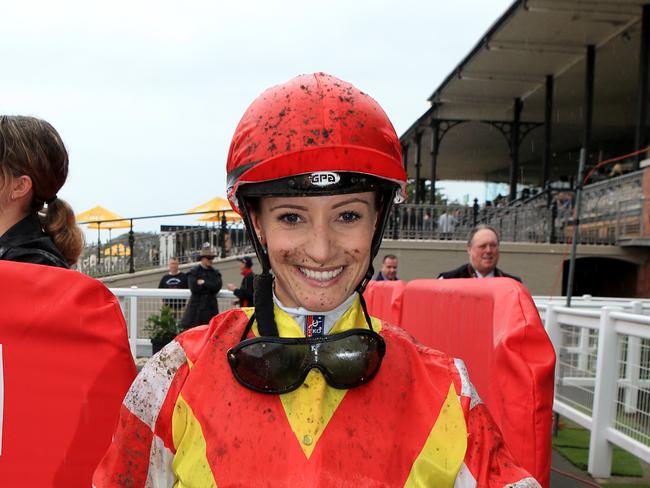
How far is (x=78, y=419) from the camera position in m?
1.77

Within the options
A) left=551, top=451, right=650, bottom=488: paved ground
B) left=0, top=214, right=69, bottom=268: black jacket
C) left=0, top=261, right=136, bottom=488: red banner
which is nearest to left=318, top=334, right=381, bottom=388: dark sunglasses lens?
left=0, top=261, right=136, bottom=488: red banner

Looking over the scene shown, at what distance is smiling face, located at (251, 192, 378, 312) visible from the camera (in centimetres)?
154

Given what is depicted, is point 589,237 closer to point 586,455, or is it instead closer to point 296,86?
point 586,455

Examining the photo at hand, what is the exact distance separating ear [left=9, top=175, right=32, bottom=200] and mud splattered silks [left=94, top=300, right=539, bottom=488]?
978mm

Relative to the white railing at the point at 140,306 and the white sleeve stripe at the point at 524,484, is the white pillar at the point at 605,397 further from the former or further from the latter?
the white railing at the point at 140,306

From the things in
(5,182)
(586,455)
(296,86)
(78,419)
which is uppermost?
Answer: (296,86)

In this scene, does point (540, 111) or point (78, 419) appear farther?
point (540, 111)

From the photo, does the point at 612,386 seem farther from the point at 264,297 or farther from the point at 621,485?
the point at 264,297

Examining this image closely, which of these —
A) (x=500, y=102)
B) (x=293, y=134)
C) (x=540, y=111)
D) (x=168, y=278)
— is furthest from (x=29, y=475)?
(x=540, y=111)

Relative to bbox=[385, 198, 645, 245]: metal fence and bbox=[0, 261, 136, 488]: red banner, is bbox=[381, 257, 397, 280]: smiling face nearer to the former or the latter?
bbox=[385, 198, 645, 245]: metal fence

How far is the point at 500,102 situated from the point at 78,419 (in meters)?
20.4

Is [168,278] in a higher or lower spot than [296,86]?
lower

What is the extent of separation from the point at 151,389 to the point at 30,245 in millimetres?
880

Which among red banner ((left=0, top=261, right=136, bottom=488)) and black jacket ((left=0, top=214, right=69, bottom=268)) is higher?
black jacket ((left=0, top=214, right=69, bottom=268))
